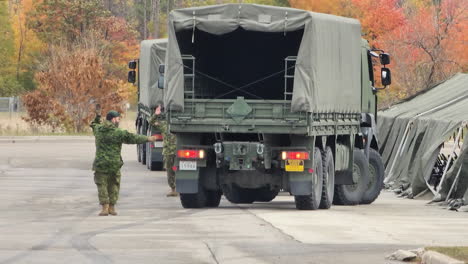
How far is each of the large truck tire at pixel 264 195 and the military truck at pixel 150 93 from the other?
9.51 metres

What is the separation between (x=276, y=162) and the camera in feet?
70.6

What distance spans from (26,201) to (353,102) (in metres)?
6.54

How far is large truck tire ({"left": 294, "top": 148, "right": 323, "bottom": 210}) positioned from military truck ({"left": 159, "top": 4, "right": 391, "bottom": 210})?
2 cm

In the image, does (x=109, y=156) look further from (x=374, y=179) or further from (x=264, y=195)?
(x=374, y=179)

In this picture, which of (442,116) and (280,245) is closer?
(280,245)

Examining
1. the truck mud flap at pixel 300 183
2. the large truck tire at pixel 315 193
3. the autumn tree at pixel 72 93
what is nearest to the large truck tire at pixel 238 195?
the large truck tire at pixel 315 193

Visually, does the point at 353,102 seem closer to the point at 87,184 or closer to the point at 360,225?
the point at 360,225

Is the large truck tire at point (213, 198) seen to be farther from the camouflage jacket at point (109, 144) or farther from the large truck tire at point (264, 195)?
the camouflage jacket at point (109, 144)

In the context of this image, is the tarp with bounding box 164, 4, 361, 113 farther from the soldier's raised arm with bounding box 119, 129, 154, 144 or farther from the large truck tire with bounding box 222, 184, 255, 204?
the large truck tire with bounding box 222, 184, 255, 204

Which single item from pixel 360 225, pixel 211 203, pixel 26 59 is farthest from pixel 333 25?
pixel 26 59

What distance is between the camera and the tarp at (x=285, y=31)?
21719mm

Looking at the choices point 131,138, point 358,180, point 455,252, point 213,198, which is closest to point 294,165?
point 213,198

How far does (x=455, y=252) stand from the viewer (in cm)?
1384

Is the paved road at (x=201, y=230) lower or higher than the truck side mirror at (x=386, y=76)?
lower
